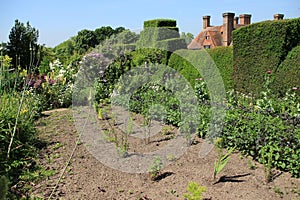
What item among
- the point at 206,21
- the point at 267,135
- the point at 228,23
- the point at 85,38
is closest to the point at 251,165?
the point at 267,135

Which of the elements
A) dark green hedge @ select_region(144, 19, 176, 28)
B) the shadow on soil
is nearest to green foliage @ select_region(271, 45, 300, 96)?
the shadow on soil

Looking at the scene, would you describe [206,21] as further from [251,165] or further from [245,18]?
[251,165]

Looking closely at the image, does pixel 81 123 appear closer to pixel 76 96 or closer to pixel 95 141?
pixel 95 141

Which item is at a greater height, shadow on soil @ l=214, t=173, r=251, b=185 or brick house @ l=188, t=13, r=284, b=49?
brick house @ l=188, t=13, r=284, b=49

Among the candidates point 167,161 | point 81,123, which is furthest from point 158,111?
point 167,161

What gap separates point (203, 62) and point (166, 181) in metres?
7.12

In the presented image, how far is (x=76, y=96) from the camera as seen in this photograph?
8.45 m

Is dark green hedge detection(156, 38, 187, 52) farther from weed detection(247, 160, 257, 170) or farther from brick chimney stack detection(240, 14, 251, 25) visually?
brick chimney stack detection(240, 14, 251, 25)

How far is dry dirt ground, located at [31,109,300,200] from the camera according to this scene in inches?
128

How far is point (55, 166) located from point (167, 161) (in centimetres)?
145

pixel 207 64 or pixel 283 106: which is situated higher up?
pixel 207 64

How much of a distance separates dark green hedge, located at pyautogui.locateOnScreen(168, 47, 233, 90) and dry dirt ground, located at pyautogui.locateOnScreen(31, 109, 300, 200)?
17.9ft

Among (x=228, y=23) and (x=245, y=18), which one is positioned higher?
(x=245, y=18)

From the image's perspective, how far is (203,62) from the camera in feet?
33.4
